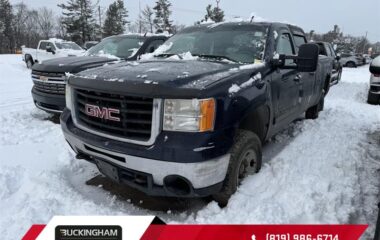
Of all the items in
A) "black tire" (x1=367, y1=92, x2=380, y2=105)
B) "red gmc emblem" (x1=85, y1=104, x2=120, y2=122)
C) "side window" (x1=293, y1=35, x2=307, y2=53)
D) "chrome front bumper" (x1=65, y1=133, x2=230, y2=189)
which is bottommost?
→ "black tire" (x1=367, y1=92, x2=380, y2=105)

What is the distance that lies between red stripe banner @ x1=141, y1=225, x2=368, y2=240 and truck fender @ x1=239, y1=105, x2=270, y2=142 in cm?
99

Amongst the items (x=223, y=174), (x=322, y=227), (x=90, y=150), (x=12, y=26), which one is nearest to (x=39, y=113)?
(x=90, y=150)

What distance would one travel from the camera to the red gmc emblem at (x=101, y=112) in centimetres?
293

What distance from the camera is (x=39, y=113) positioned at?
23.0 feet

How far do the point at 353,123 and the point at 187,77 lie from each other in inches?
201

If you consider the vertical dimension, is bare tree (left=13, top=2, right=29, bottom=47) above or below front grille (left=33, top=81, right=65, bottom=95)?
above

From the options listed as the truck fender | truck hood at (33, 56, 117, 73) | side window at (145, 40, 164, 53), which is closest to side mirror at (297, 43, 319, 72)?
the truck fender

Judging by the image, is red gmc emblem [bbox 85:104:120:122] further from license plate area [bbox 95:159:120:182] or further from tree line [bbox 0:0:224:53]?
tree line [bbox 0:0:224:53]

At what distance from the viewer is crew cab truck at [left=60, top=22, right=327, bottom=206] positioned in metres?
2.68

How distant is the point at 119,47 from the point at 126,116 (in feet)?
16.4

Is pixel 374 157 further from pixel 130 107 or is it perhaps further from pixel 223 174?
pixel 130 107

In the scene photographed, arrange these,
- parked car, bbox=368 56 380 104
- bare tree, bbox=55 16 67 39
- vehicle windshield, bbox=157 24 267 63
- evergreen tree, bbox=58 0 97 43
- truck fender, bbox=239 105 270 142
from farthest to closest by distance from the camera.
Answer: bare tree, bbox=55 16 67 39, evergreen tree, bbox=58 0 97 43, parked car, bbox=368 56 380 104, vehicle windshield, bbox=157 24 267 63, truck fender, bbox=239 105 270 142

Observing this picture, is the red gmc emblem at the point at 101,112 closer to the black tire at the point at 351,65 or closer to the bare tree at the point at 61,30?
the black tire at the point at 351,65

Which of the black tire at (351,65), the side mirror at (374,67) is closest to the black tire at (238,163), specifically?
the side mirror at (374,67)
